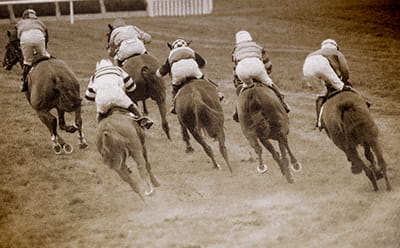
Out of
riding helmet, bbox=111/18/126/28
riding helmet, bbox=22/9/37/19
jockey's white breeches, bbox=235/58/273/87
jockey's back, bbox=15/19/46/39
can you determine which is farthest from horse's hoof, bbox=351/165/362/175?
riding helmet, bbox=22/9/37/19

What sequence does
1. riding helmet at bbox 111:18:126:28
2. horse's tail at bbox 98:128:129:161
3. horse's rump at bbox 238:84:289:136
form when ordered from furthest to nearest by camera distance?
riding helmet at bbox 111:18:126:28
horse's rump at bbox 238:84:289:136
horse's tail at bbox 98:128:129:161

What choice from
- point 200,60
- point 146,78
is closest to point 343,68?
point 200,60

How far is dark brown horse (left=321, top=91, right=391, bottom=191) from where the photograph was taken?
246 inches

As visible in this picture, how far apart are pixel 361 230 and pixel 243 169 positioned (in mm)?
1361

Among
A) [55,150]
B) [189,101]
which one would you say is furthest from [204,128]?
[55,150]

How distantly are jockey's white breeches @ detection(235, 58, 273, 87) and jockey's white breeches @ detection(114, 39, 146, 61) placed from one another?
1.35 m

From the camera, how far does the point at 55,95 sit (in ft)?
22.8

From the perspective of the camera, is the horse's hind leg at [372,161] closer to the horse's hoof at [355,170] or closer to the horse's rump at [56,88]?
the horse's hoof at [355,170]

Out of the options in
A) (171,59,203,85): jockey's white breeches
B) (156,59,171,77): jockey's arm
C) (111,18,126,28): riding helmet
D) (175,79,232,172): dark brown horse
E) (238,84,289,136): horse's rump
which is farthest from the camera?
(111,18,126,28): riding helmet

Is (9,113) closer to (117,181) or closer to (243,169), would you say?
(117,181)

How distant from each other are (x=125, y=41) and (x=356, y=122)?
8.70 feet

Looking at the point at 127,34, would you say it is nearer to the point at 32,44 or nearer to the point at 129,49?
the point at 129,49

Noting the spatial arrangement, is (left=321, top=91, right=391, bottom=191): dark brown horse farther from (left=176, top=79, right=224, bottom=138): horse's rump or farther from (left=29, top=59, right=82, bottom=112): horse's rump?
(left=29, top=59, right=82, bottom=112): horse's rump

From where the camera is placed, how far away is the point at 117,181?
6391mm
